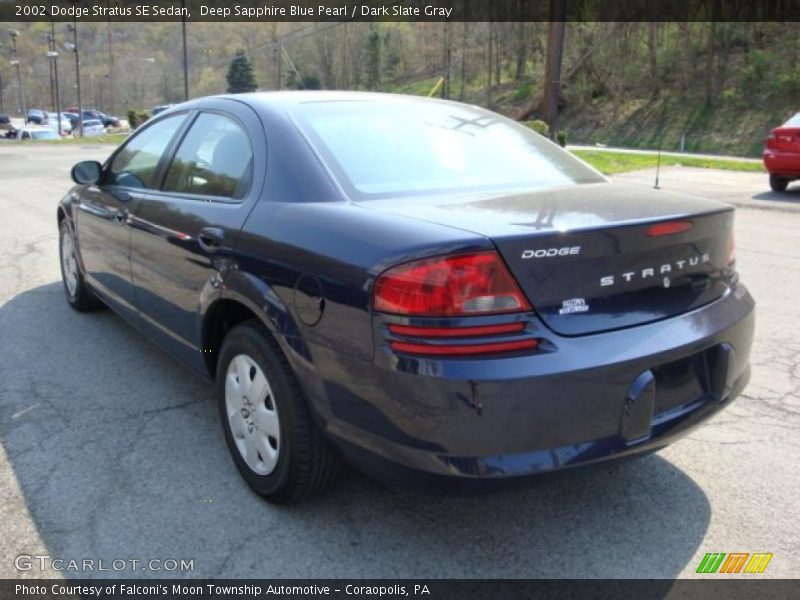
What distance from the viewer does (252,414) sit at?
282 cm

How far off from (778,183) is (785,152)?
90 cm

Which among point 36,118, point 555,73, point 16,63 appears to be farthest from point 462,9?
point 36,118

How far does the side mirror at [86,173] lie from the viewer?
178 inches

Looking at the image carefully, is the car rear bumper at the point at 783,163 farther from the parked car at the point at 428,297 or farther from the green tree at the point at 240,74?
the green tree at the point at 240,74

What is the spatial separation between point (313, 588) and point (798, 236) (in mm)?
8204

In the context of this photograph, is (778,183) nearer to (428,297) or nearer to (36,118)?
(428,297)

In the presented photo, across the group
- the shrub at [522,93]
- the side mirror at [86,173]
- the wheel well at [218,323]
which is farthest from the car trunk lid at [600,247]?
the shrub at [522,93]

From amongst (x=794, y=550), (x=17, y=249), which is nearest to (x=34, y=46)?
(x=17, y=249)

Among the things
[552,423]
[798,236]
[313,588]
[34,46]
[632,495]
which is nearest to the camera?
[552,423]

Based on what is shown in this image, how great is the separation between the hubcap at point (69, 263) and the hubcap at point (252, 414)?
9.46 feet

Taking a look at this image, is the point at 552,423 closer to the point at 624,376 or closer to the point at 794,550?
the point at 624,376

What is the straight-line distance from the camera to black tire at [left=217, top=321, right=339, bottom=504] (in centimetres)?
254

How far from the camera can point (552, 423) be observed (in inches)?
83.5

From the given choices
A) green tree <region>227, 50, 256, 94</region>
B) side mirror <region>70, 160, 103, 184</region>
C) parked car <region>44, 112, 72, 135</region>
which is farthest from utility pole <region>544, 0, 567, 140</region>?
parked car <region>44, 112, 72, 135</region>
